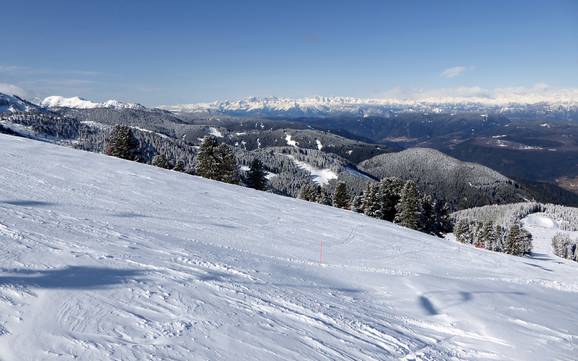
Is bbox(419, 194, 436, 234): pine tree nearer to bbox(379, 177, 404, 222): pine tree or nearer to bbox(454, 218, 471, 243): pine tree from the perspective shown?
bbox(379, 177, 404, 222): pine tree

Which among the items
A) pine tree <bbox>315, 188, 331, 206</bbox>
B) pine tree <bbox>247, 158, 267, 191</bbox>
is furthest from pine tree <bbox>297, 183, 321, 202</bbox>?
pine tree <bbox>247, 158, 267, 191</bbox>

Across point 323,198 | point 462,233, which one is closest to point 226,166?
point 323,198

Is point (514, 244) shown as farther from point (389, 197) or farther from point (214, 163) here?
point (214, 163)

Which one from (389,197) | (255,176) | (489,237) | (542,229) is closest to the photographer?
(389,197)

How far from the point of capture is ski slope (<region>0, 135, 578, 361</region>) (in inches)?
238

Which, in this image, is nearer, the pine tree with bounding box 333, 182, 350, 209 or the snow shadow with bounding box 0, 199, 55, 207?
the snow shadow with bounding box 0, 199, 55, 207

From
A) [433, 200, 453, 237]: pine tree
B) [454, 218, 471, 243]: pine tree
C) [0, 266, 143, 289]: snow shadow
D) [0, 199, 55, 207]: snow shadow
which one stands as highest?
[0, 199, 55, 207]: snow shadow

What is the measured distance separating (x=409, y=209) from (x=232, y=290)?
33.6m

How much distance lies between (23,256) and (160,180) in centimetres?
1533

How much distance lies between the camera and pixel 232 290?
859 cm

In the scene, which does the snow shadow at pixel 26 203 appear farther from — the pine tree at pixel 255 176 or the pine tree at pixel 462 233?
the pine tree at pixel 462 233

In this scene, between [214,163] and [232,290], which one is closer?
[232,290]

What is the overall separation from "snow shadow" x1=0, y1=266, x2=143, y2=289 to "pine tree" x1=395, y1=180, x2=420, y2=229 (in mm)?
34340

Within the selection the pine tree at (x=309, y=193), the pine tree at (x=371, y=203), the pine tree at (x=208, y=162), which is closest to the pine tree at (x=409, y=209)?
the pine tree at (x=371, y=203)
